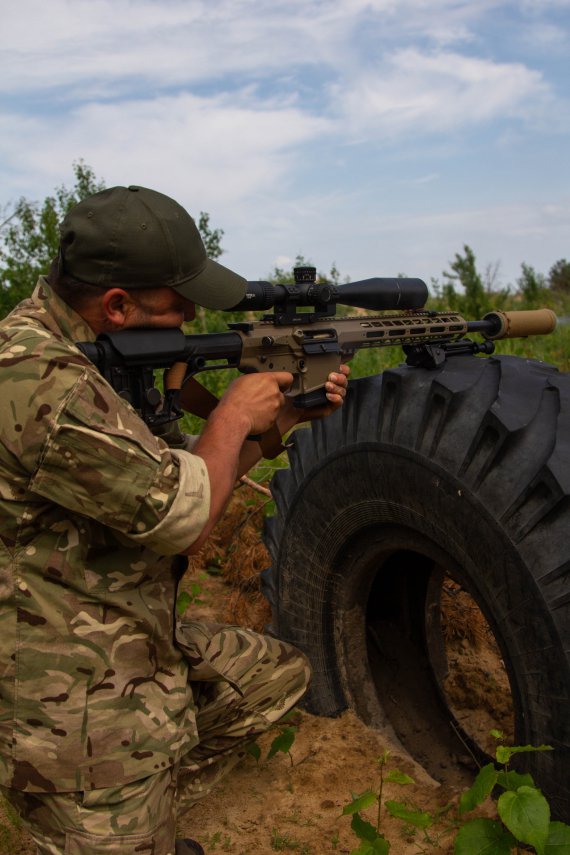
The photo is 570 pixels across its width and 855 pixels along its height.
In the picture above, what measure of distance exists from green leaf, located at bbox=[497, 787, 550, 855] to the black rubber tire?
26 cm

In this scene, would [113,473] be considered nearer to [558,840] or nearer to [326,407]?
[326,407]

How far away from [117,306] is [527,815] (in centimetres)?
166

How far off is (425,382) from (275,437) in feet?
1.74

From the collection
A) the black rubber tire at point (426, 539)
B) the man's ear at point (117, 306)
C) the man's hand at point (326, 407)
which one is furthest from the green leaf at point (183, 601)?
the man's ear at point (117, 306)

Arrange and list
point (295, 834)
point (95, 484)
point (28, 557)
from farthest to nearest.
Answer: point (295, 834), point (28, 557), point (95, 484)

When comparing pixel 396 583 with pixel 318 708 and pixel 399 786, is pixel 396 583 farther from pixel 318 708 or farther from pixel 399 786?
pixel 399 786

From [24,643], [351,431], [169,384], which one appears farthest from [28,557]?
[351,431]

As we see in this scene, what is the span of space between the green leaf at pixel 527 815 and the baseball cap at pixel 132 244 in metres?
1.50

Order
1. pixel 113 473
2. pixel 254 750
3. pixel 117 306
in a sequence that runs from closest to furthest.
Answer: pixel 113 473, pixel 117 306, pixel 254 750

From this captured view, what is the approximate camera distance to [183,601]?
405 centimetres

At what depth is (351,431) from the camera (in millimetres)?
2996

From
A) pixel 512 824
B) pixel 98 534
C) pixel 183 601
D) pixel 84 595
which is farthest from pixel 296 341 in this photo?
pixel 183 601

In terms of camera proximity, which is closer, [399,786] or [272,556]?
[399,786]

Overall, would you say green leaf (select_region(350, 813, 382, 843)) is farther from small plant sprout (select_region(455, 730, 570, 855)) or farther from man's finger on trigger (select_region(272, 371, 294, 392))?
man's finger on trigger (select_region(272, 371, 294, 392))
